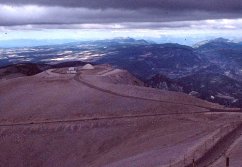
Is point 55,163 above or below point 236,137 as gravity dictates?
below

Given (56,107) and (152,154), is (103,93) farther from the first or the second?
(152,154)

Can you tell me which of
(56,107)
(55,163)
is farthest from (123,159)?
(56,107)

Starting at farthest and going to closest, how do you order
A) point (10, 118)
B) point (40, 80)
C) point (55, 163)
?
1. point (40, 80)
2. point (10, 118)
3. point (55, 163)

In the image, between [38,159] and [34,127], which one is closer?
[38,159]

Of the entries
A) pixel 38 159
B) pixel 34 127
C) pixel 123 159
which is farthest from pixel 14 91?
pixel 123 159

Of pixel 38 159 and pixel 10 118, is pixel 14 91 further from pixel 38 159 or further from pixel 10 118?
pixel 38 159

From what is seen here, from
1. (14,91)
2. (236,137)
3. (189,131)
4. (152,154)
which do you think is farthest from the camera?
(14,91)
